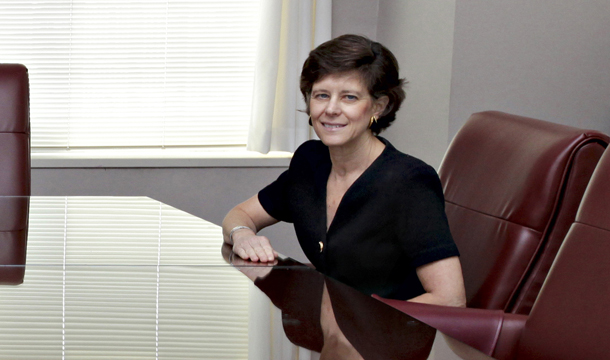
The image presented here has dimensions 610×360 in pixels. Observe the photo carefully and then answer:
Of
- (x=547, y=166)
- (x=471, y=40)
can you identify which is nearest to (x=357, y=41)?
(x=547, y=166)

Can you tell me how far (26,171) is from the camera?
2.16 meters

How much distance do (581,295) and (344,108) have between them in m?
0.64

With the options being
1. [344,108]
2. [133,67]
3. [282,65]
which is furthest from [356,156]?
[133,67]

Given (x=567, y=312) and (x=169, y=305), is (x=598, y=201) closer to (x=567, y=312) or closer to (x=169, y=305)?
(x=567, y=312)

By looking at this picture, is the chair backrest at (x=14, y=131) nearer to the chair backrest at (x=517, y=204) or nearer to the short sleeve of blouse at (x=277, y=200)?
the short sleeve of blouse at (x=277, y=200)

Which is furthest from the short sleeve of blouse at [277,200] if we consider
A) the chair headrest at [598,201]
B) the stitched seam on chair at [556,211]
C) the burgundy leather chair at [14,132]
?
the burgundy leather chair at [14,132]

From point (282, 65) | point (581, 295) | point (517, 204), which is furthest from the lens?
point (282, 65)

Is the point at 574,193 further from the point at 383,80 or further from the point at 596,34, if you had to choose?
the point at 596,34

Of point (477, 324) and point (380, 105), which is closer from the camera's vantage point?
point (477, 324)

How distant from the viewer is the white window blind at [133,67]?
9.79 feet

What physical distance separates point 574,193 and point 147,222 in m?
1.02

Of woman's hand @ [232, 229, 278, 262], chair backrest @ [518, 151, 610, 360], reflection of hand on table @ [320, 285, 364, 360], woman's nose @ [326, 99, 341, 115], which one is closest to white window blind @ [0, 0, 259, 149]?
woman's nose @ [326, 99, 341, 115]

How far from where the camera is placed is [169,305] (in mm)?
900

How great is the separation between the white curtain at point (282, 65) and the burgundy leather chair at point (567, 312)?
1791 millimetres
